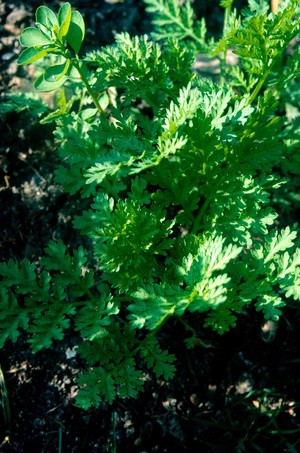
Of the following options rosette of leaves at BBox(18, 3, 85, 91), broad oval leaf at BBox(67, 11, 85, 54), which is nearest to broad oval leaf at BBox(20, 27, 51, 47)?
rosette of leaves at BBox(18, 3, 85, 91)

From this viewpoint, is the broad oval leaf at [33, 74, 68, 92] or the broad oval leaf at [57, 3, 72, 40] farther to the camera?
the broad oval leaf at [33, 74, 68, 92]

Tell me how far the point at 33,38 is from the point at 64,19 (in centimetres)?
14

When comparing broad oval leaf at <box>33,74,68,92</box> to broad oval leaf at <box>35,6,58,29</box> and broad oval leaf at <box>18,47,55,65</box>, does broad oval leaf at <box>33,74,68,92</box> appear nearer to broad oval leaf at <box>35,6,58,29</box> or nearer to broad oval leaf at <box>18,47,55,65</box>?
broad oval leaf at <box>18,47,55,65</box>

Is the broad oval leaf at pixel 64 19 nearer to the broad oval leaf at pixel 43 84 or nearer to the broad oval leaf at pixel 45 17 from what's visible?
the broad oval leaf at pixel 45 17

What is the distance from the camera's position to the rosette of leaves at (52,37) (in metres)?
1.66

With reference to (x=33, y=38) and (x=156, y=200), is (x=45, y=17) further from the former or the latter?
(x=156, y=200)

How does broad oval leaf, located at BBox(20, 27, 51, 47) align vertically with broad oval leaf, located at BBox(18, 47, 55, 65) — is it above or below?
above

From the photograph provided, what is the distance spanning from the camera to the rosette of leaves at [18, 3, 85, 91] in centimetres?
166

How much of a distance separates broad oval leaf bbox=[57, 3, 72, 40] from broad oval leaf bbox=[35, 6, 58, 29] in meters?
0.04

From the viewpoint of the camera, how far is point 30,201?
2488 mm

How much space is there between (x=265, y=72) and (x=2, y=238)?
1.62m

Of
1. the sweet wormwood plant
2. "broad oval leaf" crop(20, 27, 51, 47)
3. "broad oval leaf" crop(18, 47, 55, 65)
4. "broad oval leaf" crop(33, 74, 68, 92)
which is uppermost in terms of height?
"broad oval leaf" crop(20, 27, 51, 47)

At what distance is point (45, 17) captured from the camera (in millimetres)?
1706

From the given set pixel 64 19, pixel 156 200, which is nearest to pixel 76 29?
pixel 64 19
